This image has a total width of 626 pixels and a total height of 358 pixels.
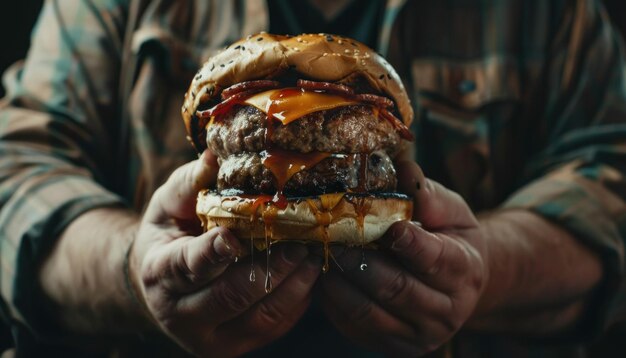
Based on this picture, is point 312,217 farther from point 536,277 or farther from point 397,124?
point 536,277

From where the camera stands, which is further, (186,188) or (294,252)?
(186,188)

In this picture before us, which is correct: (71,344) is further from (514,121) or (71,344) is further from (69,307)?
(514,121)

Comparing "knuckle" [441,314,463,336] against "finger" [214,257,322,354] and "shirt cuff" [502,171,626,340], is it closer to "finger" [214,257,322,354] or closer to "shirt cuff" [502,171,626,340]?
"finger" [214,257,322,354]

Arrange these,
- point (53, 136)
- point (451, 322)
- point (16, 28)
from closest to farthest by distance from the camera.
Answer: point (451, 322)
point (53, 136)
point (16, 28)

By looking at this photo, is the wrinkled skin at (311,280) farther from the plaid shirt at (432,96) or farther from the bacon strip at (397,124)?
the plaid shirt at (432,96)

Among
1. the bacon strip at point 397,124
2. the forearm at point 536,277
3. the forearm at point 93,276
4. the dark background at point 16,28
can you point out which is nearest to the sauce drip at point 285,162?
the bacon strip at point 397,124

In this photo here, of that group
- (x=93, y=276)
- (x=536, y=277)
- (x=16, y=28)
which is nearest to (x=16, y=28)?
(x=16, y=28)

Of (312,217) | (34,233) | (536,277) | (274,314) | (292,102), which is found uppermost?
(292,102)
